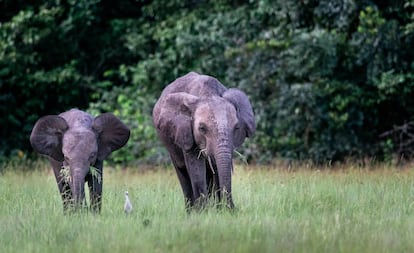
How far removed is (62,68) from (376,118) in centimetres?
758

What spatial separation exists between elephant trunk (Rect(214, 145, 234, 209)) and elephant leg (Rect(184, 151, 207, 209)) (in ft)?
1.44

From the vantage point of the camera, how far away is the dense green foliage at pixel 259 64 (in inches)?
814

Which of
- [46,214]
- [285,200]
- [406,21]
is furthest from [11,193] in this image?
[406,21]

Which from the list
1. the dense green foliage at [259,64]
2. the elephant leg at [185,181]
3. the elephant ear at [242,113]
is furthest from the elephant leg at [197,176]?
the dense green foliage at [259,64]

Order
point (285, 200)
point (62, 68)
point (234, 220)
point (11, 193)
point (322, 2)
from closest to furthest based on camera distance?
point (234, 220) < point (285, 200) < point (11, 193) < point (322, 2) < point (62, 68)

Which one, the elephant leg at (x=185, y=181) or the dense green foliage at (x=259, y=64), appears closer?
the elephant leg at (x=185, y=181)

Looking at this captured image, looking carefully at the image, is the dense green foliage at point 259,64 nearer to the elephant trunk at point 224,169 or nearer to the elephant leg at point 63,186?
the elephant leg at point 63,186

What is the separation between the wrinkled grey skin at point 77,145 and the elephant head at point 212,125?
71 cm

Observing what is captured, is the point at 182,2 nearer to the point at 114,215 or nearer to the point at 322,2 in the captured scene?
the point at 322,2

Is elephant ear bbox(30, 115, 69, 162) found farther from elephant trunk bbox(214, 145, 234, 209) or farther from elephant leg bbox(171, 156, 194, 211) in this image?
elephant trunk bbox(214, 145, 234, 209)

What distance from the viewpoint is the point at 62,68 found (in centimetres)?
2503

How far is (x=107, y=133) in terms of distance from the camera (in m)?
12.9

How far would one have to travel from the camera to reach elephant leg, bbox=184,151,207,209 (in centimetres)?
1188

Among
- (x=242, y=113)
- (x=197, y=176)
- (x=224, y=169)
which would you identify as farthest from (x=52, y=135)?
(x=224, y=169)
